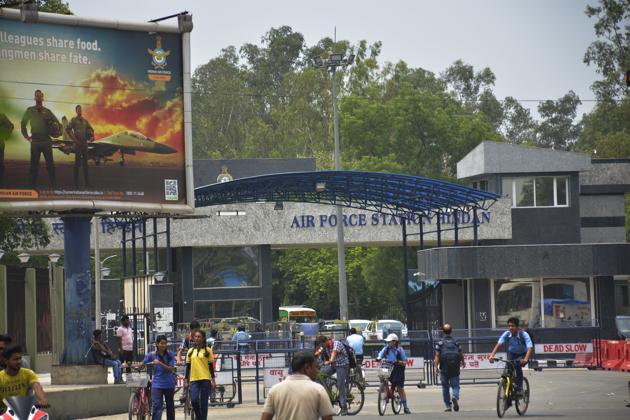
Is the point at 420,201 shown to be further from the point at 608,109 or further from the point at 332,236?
the point at 608,109

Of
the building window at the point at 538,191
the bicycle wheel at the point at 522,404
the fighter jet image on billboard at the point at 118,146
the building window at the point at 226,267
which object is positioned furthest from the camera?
the building window at the point at 226,267

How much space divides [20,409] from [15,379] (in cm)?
77

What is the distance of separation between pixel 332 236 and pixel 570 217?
1010cm

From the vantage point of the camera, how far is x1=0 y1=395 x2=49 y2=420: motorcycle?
14289mm

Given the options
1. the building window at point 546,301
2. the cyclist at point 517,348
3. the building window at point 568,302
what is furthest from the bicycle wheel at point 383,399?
the building window at point 568,302

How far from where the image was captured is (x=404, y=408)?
86.1 ft

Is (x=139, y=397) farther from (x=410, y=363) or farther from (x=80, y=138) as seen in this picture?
(x=410, y=363)

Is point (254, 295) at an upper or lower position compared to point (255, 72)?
lower

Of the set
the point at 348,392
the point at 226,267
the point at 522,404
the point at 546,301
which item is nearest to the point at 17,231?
the point at 546,301

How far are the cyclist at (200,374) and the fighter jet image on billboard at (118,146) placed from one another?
971cm

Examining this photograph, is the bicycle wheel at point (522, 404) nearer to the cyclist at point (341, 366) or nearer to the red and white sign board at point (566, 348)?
the cyclist at point (341, 366)

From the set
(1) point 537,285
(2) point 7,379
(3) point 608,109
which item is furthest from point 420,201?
(3) point 608,109

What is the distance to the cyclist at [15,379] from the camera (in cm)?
1485

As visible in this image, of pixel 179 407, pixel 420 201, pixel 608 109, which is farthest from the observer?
pixel 608 109
